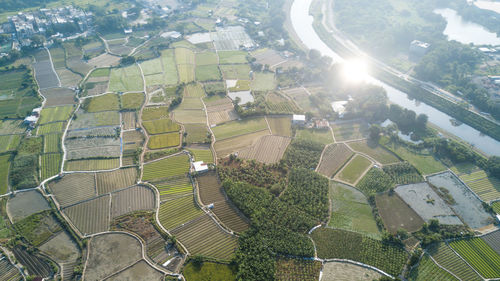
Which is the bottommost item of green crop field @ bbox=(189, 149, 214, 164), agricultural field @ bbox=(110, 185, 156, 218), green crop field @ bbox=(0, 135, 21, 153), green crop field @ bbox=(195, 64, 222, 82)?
agricultural field @ bbox=(110, 185, 156, 218)

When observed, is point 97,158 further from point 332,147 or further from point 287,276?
point 332,147

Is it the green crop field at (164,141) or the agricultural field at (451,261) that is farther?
the green crop field at (164,141)

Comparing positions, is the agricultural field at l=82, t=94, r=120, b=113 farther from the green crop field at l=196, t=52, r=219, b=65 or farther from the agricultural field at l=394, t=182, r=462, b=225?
the agricultural field at l=394, t=182, r=462, b=225

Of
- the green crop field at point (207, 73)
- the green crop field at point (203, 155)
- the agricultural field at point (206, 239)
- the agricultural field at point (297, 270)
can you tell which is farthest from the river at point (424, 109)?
the agricultural field at point (206, 239)

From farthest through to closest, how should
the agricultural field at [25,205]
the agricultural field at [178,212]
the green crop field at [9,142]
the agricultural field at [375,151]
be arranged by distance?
the green crop field at [9,142], the agricultural field at [375,151], the agricultural field at [25,205], the agricultural field at [178,212]

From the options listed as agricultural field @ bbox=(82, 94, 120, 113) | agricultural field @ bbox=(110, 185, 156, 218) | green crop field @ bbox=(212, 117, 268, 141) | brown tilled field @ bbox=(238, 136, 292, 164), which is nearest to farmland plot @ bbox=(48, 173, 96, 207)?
agricultural field @ bbox=(110, 185, 156, 218)

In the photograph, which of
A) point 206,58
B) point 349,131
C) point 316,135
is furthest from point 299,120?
point 206,58

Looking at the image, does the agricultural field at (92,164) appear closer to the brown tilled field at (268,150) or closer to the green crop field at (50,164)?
the green crop field at (50,164)
